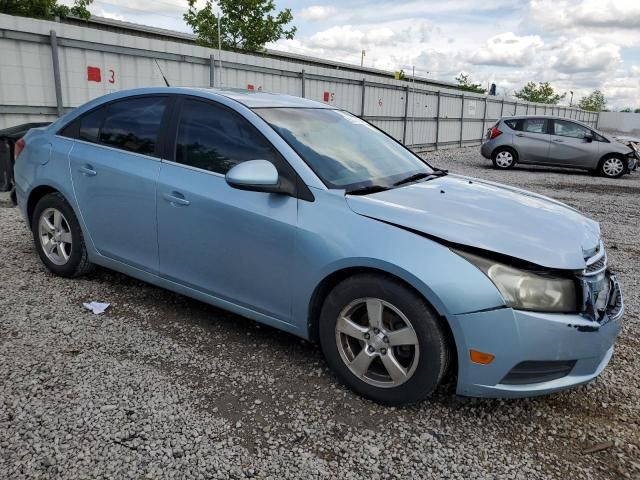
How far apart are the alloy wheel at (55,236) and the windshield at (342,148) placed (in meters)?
2.00

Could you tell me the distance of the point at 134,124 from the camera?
147 inches

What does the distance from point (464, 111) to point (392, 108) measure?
734 centimetres

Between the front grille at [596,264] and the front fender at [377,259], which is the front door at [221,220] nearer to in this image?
the front fender at [377,259]

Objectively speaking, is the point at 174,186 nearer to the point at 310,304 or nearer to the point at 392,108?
the point at 310,304

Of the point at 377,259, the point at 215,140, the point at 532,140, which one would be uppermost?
the point at 215,140

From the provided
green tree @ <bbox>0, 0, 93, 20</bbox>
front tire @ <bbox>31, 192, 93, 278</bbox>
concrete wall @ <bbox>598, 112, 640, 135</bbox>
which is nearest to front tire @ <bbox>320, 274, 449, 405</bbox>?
front tire @ <bbox>31, 192, 93, 278</bbox>

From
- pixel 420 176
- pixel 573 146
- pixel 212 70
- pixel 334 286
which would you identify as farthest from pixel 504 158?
pixel 334 286

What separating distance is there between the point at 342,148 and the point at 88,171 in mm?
1903

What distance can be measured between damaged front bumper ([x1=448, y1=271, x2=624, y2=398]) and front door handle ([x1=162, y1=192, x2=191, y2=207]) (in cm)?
177

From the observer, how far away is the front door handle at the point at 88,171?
3.79 meters

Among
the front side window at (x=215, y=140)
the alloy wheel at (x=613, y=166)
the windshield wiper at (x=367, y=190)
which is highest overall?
the front side window at (x=215, y=140)

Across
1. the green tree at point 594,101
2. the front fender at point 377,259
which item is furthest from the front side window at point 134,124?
the green tree at point 594,101

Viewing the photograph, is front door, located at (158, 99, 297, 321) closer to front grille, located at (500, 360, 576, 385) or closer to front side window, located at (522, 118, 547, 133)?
front grille, located at (500, 360, 576, 385)

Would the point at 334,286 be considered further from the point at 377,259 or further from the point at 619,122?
the point at 619,122
